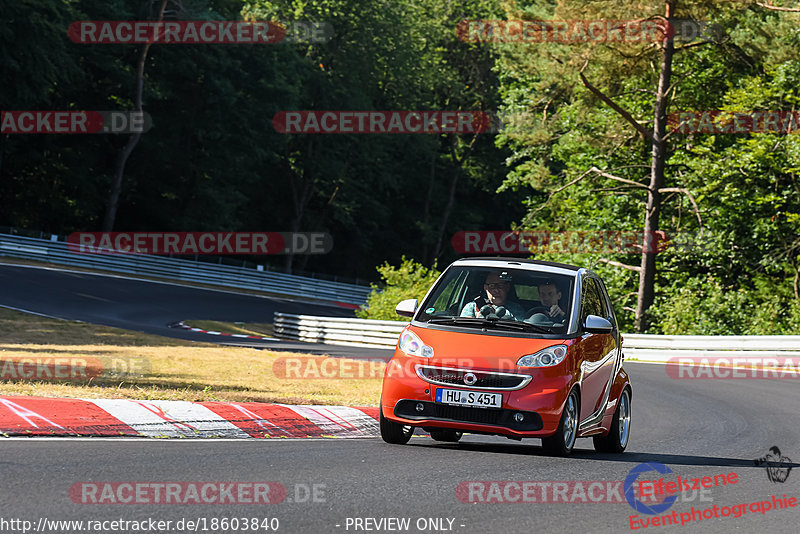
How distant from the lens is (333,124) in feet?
230

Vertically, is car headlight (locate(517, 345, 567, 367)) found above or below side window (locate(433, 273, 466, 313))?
below

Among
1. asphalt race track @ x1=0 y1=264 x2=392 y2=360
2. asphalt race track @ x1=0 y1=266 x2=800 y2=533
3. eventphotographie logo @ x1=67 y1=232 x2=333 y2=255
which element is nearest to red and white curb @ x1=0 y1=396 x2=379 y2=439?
asphalt race track @ x1=0 y1=266 x2=800 y2=533

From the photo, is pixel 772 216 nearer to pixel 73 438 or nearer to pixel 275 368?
pixel 275 368

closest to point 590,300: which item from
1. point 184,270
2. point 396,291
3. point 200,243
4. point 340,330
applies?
point 340,330

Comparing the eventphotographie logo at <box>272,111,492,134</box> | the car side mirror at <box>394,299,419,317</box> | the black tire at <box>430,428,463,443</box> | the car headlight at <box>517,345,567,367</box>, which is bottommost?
the black tire at <box>430,428,463,443</box>

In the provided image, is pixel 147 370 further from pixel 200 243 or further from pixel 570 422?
pixel 200 243

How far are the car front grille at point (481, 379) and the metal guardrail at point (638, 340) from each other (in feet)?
53.4

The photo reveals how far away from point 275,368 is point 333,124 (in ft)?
169

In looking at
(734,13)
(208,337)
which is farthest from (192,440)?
(734,13)

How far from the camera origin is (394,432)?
10242 millimetres

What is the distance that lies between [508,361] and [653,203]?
27.0m

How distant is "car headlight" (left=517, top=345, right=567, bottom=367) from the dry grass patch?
4263 millimetres

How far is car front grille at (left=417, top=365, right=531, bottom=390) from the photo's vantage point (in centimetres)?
941

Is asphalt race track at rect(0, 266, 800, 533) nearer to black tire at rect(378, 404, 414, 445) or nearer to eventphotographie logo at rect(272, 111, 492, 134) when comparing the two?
Result: black tire at rect(378, 404, 414, 445)
